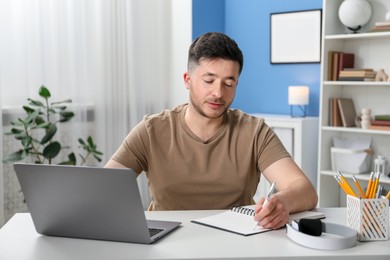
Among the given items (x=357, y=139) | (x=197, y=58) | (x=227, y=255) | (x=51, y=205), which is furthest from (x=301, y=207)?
(x=357, y=139)

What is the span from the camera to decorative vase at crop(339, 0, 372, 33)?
395 centimetres

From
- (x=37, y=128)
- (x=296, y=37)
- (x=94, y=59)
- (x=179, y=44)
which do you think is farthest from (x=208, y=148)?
(x=179, y=44)

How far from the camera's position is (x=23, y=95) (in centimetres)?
396

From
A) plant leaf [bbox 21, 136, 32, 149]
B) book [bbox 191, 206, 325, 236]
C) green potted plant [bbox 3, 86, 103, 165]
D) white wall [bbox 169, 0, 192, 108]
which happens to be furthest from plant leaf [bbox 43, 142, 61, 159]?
book [bbox 191, 206, 325, 236]

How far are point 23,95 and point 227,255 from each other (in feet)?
10.0

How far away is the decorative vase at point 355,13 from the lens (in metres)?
3.95

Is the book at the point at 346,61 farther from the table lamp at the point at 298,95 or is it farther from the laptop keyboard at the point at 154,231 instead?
the laptop keyboard at the point at 154,231

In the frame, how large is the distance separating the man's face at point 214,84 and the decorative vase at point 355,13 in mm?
2356

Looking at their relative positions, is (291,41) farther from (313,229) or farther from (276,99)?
(313,229)

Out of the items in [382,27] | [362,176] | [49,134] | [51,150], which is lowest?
[362,176]

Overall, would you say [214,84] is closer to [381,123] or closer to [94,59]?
[381,123]

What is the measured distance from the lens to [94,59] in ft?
14.2

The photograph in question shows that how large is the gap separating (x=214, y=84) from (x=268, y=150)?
1.04 feet

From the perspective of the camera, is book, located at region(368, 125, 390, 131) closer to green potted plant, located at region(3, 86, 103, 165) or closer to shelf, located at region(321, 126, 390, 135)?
shelf, located at region(321, 126, 390, 135)
